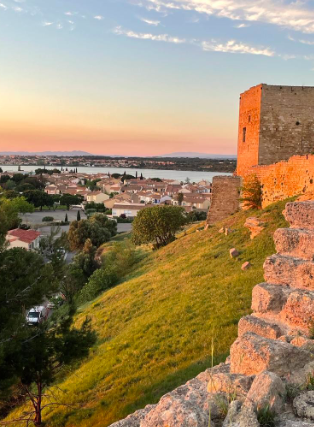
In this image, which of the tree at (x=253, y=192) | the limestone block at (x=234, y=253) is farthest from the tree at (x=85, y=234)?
the limestone block at (x=234, y=253)

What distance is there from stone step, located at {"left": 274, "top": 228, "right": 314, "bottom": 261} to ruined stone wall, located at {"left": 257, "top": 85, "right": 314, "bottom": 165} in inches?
590

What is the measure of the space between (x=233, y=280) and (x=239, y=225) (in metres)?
6.01

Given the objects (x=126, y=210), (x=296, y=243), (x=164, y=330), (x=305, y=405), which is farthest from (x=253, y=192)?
(x=126, y=210)

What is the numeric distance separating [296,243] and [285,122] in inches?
608

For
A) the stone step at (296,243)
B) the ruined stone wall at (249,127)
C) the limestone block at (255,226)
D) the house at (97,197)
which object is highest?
the ruined stone wall at (249,127)

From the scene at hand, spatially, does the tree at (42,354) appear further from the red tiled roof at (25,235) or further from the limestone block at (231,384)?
the red tiled roof at (25,235)

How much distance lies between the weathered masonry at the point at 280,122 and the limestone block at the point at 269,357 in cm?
1643

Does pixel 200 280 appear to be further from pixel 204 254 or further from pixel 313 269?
pixel 313 269

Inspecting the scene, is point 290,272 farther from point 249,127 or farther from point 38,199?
point 38,199

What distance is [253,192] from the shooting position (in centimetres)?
1795

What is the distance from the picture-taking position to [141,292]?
13547 mm

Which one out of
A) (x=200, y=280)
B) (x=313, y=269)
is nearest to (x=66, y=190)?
(x=200, y=280)

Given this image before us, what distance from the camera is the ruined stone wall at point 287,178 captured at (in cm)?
1367

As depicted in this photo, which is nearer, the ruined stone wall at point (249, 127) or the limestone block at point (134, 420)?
the limestone block at point (134, 420)
